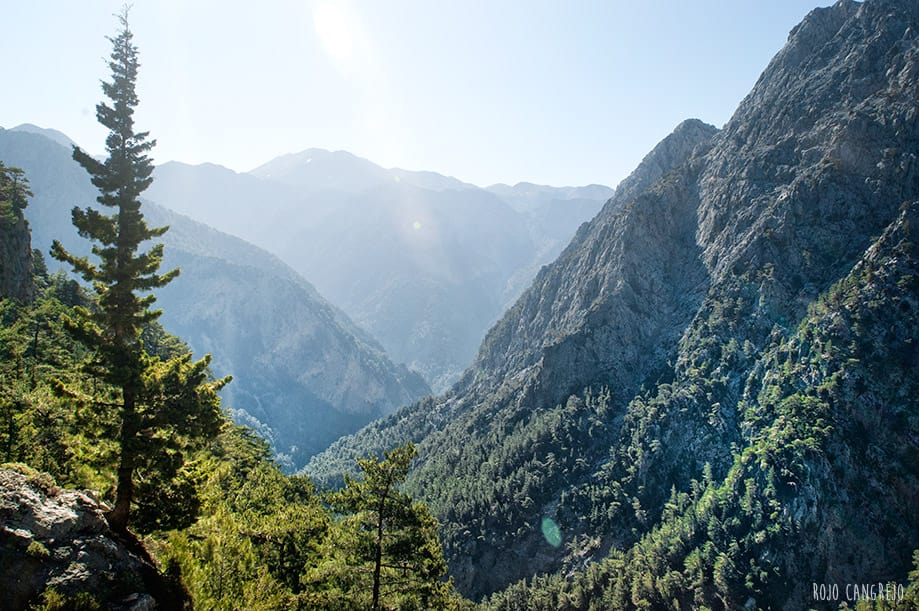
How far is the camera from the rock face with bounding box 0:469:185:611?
14.4m

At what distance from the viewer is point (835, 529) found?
278 ft

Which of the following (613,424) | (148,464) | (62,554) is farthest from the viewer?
(613,424)

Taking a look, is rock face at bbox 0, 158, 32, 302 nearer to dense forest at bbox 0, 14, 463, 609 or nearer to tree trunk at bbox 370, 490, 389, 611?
dense forest at bbox 0, 14, 463, 609

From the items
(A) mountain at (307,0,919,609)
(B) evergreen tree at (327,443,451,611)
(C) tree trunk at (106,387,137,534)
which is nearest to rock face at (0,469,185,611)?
(C) tree trunk at (106,387,137,534)

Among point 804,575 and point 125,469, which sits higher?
point 125,469

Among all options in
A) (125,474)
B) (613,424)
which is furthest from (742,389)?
(125,474)

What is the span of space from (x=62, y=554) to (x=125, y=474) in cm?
392

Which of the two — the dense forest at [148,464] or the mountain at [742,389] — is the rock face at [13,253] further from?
the mountain at [742,389]

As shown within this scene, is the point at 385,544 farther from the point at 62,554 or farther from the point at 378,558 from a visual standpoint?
the point at 62,554

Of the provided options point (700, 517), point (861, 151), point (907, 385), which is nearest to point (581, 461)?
point (700, 517)

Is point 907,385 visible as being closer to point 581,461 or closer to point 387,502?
point 581,461

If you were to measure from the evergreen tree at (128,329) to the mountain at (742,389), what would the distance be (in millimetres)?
92085

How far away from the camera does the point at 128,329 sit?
20922 mm

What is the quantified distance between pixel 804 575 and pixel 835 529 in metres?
9.86
